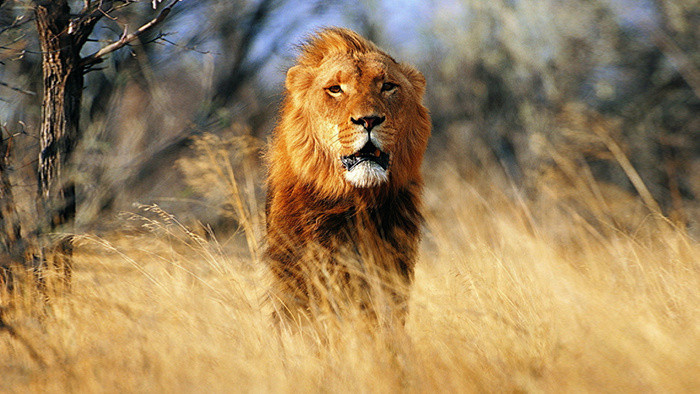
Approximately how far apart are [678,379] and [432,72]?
34.8ft

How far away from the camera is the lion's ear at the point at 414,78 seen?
391cm

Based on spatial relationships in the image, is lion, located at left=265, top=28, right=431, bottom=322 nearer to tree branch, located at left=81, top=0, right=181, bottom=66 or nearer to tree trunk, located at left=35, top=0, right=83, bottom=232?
tree branch, located at left=81, top=0, right=181, bottom=66

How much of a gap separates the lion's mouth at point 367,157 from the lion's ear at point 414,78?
2.26 feet

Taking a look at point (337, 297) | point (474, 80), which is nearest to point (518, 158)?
point (474, 80)

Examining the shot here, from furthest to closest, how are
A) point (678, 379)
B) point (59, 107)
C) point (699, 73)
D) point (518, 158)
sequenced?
point (518, 158), point (699, 73), point (59, 107), point (678, 379)

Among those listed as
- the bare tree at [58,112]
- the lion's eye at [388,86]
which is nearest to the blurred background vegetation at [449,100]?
the bare tree at [58,112]

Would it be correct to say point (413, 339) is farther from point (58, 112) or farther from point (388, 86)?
point (58, 112)

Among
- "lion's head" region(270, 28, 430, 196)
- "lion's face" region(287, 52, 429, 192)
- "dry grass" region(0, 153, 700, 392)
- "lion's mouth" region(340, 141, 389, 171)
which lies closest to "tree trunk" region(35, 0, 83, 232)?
"dry grass" region(0, 153, 700, 392)

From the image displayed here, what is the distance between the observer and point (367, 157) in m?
3.36

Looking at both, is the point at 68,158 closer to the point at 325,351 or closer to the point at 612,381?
the point at 325,351

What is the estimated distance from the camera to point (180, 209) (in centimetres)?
702

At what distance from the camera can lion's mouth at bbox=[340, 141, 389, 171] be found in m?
3.36

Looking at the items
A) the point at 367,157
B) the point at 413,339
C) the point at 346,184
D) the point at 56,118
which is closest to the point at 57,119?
the point at 56,118

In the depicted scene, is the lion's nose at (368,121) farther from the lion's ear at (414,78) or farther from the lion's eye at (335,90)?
the lion's ear at (414,78)
